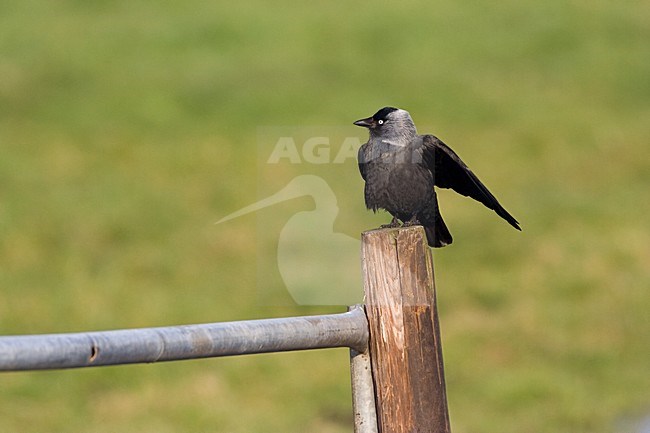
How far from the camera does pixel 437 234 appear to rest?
5555mm

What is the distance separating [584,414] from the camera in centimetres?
1005

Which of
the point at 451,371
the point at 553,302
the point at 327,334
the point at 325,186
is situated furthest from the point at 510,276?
the point at 327,334

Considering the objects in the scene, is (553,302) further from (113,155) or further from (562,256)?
(113,155)

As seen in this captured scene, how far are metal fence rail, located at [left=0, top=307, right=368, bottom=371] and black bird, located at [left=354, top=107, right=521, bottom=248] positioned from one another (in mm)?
1860

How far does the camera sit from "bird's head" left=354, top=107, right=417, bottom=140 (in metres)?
5.57

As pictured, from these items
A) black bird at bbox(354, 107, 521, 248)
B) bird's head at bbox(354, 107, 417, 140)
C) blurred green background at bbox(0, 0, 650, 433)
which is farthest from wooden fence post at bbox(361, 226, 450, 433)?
blurred green background at bbox(0, 0, 650, 433)

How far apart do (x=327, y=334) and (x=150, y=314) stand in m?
8.65

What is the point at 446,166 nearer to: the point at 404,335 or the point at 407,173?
the point at 407,173

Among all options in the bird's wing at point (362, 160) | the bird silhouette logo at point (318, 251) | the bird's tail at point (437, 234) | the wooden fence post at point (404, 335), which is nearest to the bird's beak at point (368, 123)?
the bird's wing at point (362, 160)

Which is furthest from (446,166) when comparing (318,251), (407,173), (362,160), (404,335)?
(318,251)

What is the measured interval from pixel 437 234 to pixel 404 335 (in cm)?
202

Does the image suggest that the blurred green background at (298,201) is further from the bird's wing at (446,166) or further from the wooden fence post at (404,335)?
the wooden fence post at (404,335)

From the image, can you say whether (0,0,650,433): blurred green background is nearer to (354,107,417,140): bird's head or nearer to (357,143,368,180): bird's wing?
(357,143,368,180): bird's wing

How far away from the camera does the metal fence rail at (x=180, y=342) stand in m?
2.77
